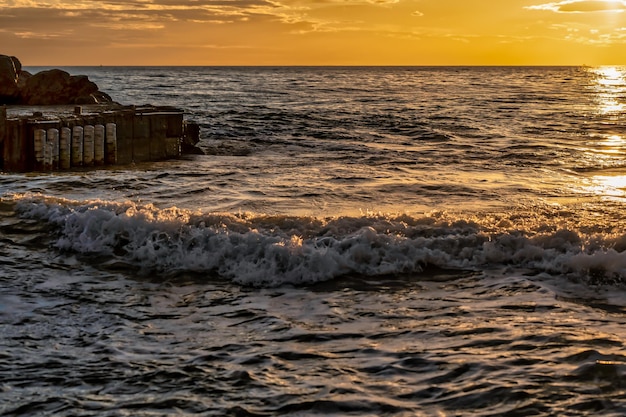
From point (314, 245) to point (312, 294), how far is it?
5.90 ft

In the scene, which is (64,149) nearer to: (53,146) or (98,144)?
(53,146)

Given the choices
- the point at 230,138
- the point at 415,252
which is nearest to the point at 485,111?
the point at 230,138

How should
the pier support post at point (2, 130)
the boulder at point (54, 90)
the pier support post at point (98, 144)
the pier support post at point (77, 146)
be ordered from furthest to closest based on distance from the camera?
1. the boulder at point (54, 90)
2. the pier support post at point (98, 144)
3. the pier support post at point (77, 146)
4. the pier support post at point (2, 130)

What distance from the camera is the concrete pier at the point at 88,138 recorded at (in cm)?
1950

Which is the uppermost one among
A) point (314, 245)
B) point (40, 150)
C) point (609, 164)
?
point (40, 150)

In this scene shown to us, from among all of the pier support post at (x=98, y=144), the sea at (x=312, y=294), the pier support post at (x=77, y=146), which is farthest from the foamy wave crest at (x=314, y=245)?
the pier support post at (x=98, y=144)

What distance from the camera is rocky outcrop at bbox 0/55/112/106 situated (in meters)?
34.1

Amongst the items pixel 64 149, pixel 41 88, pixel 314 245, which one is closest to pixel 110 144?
pixel 64 149

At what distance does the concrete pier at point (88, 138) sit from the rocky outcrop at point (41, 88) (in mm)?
11935

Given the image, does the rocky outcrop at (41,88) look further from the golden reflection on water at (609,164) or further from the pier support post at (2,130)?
the golden reflection on water at (609,164)

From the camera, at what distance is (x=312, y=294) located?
10031 mm

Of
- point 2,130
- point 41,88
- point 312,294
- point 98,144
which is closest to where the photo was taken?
point 312,294

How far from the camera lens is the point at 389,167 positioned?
72.4 feet

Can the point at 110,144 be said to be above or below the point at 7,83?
below
